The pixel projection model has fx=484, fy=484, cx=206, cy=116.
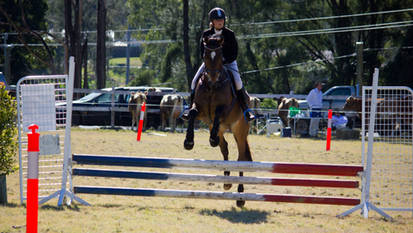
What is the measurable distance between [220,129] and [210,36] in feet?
5.37

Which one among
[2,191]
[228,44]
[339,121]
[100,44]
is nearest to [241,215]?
[228,44]

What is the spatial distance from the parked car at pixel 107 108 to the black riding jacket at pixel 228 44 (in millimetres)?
15214

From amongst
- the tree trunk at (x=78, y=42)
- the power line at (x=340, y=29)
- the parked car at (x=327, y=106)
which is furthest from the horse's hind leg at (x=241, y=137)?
the power line at (x=340, y=29)

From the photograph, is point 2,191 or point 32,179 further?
point 2,191

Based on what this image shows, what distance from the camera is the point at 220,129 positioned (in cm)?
849

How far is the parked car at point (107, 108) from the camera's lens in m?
23.8

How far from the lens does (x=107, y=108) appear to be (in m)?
23.8

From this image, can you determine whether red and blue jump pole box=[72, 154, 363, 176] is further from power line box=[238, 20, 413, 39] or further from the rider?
power line box=[238, 20, 413, 39]

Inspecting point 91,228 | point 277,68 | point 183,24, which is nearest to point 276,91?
point 277,68

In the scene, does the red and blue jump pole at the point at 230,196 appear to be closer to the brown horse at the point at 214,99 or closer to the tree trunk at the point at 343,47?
the brown horse at the point at 214,99

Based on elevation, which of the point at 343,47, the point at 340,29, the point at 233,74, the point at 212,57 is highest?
the point at 340,29

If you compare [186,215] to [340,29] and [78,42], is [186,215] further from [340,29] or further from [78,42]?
[340,29]

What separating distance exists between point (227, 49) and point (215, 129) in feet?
5.24

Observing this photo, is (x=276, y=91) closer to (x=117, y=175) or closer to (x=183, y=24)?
(x=183, y=24)
